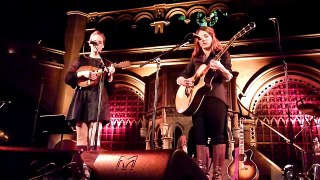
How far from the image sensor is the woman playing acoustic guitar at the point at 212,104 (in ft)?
11.5

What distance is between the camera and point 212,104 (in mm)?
3613

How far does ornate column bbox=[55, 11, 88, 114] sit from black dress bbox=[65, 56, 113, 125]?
6803mm

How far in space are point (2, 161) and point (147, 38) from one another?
9.71 meters

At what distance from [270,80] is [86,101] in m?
7.80

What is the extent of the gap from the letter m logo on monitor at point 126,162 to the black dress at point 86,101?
6.72 ft

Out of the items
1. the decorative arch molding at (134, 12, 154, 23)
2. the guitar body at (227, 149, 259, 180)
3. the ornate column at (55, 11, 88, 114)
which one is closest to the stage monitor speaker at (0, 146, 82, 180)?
the guitar body at (227, 149, 259, 180)

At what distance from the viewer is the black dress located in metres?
4.40

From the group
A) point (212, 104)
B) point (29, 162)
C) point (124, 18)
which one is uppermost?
point (124, 18)

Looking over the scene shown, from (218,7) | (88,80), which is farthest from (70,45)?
(88,80)

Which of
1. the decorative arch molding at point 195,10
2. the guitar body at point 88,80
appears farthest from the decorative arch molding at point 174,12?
the guitar body at point 88,80

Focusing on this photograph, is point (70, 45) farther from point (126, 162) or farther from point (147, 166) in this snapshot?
point (147, 166)

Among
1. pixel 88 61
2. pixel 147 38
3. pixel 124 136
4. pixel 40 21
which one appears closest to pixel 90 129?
pixel 88 61

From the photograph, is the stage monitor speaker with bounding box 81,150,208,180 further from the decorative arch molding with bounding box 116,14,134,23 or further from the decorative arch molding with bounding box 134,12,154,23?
the decorative arch molding with bounding box 116,14,134,23

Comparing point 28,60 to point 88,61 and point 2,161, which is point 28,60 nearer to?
point 88,61
